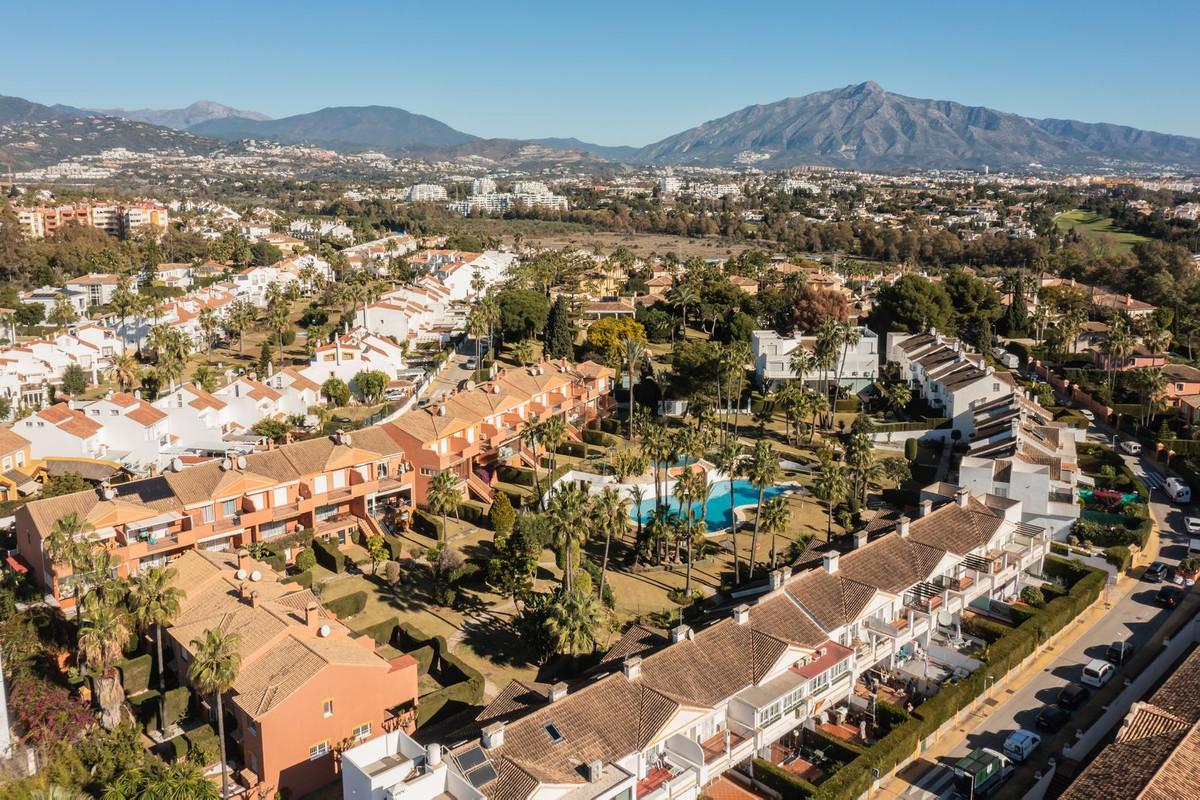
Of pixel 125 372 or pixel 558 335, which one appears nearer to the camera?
pixel 125 372

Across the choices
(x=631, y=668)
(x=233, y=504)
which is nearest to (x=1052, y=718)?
(x=631, y=668)

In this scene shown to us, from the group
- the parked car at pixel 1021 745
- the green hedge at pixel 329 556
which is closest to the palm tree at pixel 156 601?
the green hedge at pixel 329 556

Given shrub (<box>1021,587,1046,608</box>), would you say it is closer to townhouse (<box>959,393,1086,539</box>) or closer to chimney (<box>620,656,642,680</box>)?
townhouse (<box>959,393,1086,539</box>)

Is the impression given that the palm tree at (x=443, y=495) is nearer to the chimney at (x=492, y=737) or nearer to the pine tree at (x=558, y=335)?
the chimney at (x=492, y=737)

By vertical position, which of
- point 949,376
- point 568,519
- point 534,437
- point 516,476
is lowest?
point 516,476

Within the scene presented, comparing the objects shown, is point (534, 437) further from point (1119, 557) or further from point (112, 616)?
point (1119, 557)

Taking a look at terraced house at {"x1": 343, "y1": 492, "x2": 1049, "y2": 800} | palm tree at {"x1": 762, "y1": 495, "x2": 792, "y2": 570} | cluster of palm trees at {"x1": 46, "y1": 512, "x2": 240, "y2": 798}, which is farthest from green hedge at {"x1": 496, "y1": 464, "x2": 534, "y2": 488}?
cluster of palm trees at {"x1": 46, "y1": 512, "x2": 240, "y2": 798}

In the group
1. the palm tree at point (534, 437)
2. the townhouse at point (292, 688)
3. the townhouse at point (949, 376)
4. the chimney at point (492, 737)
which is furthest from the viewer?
the townhouse at point (949, 376)
